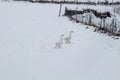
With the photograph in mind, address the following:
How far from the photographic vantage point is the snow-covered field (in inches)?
433

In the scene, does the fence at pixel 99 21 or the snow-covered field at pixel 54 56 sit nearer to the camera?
the snow-covered field at pixel 54 56

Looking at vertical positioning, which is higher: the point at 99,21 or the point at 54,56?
the point at 99,21

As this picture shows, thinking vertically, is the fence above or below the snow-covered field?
above

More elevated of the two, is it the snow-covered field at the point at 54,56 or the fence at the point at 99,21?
the fence at the point at 99,21

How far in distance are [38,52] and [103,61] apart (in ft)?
10.3

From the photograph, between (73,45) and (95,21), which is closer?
(73,45)

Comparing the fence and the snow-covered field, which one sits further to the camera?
the fence

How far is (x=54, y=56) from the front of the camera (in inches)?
524

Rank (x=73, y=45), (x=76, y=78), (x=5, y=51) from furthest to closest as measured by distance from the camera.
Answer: (x=73, y=45)
(x=5, y=51)
(x=76, y=78)

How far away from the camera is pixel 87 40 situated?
Result: 17.0 meters

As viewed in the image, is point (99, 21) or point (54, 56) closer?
point (54, 56)

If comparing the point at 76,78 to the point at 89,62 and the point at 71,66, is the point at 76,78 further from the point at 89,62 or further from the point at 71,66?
the point at 89,62

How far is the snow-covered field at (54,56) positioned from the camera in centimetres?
1099

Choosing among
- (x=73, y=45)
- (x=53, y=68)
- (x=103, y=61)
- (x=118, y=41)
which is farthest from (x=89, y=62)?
(x=118, y=41)
